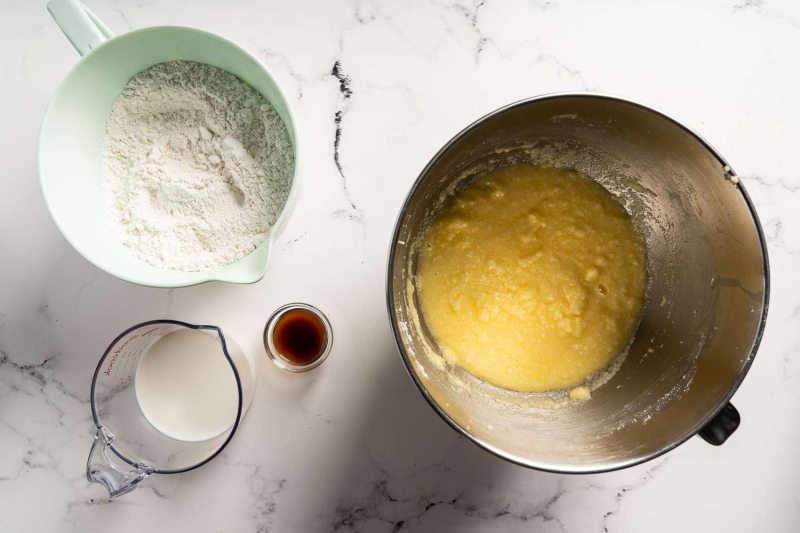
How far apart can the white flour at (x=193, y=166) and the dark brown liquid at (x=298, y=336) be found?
10.4 inches

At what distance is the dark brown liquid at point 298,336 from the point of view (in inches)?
58.2

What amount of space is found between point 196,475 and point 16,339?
25.7 inches

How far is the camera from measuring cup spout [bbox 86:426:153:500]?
4.46 ft

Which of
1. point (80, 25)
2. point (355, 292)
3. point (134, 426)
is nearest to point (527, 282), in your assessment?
point (355, 292)

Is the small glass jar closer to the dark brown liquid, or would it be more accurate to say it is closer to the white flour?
the dark brown liquid

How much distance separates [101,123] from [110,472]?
3.00 feet

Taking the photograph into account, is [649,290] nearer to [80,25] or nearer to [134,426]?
[134,426]

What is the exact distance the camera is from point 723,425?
1147 mm

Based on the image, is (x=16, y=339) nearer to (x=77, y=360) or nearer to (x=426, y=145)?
(x=77, y=360)

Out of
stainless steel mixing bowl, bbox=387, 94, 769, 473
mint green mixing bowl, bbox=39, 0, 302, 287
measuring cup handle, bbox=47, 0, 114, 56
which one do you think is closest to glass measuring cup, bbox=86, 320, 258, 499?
mint green mixing bowl, bbox=39, 0, 302, 287

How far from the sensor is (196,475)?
1508mm

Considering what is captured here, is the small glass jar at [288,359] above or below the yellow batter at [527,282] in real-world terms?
below

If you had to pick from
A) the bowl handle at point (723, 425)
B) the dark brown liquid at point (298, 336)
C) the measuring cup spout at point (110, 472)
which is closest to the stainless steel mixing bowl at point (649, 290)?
the bowl handle at point (723, 425)

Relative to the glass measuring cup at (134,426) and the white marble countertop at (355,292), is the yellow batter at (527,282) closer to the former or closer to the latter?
the white marble countertop at (355,292)
